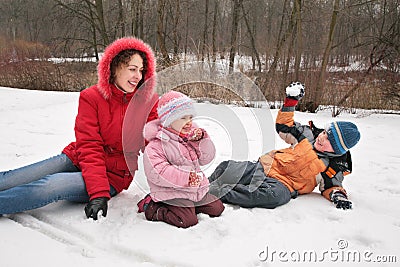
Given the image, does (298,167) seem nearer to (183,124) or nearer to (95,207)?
(183,124)

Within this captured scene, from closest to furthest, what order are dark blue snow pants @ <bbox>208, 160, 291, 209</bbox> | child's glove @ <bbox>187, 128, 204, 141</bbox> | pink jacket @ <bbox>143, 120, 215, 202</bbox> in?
pink jacket @ <bbox>143, 120, 215, 202</bbox>
child's glove @ <bbox>187, 128, 204, 141</bbox>
dark blue snow pants @ <bbox>208, 160, 291, 209</bbox>

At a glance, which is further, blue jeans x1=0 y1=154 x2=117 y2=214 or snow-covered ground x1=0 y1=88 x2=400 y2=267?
blue jeans x1=0 y1=154 x2=117 y2=214

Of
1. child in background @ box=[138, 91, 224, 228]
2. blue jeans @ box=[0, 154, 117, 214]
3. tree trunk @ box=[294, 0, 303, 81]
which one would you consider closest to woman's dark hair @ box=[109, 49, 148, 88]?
child in background @ box=[138, 91, 224, 228]

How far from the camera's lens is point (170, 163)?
1819mm

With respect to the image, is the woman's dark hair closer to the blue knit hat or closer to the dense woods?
the blue knit hat

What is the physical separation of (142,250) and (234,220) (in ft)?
1.80

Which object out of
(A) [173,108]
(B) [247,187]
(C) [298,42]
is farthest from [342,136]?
(C) [298,42]

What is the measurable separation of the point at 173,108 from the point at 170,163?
0.30 m

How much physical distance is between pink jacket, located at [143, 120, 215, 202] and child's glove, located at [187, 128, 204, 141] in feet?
0.07

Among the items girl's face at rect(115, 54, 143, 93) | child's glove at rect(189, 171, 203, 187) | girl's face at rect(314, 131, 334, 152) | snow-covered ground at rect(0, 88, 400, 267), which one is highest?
girl's face at rect(115, 54, 143, 93)

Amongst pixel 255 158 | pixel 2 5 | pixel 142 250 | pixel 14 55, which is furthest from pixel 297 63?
pixel 2 5

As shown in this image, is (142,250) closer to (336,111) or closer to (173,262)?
(173,262)

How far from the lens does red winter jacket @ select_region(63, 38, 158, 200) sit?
192 centimetres

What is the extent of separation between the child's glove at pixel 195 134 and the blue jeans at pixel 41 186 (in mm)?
615
